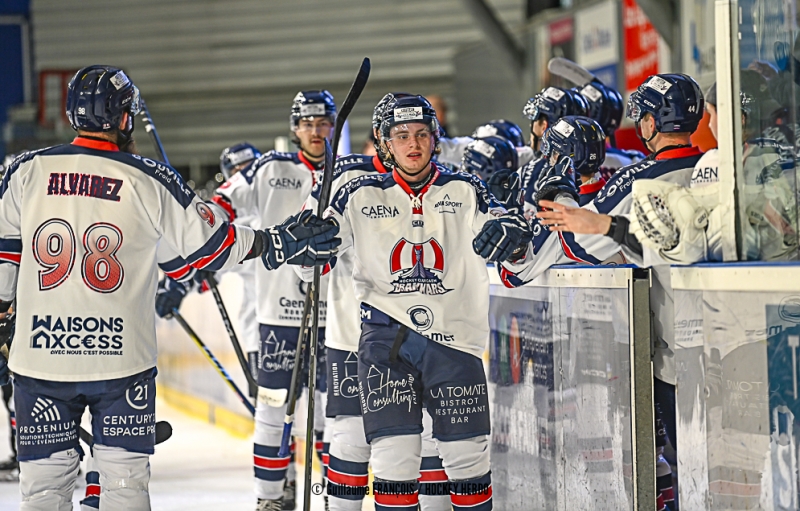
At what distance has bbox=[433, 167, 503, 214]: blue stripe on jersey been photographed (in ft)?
9.66

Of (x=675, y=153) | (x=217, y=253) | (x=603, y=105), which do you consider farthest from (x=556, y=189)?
(x=603, y=105)

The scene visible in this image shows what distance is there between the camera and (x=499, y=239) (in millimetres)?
2738

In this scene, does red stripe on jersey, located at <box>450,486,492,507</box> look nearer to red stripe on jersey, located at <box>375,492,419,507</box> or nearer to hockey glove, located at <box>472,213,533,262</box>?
red stripe on jersey, located at <box>375,492,419,507</box>

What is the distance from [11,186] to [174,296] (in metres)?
1.63

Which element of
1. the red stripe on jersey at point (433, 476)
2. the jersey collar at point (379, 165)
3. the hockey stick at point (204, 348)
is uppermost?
the jersey collar at point (379, 165)

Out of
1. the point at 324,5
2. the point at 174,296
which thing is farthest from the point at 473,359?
the point at 324,5

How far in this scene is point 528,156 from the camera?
423cm

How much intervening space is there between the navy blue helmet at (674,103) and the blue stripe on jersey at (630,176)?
97 millimetres

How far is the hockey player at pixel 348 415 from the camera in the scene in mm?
3137

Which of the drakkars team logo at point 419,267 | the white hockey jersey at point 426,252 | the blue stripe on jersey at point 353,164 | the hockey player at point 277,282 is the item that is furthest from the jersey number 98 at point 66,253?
the hockey player at point 277,282

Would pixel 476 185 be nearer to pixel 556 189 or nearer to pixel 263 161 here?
pixel 556 189

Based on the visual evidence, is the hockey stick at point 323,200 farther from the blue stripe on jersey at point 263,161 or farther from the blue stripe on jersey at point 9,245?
the blue stripe on jersey at point 263,161

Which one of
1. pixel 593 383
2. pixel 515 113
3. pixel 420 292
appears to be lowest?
pixel 593 383

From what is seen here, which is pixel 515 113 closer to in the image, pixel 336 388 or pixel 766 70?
pixel 336 388
